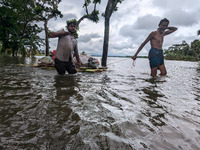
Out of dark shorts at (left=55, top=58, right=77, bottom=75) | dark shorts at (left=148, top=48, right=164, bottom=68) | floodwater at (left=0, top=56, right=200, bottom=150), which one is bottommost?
floodwater at (left=0, top=56, right=200, bottom=150)

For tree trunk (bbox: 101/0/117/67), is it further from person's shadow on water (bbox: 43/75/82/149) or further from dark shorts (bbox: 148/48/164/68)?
person's shadow on water (bbox: 43/75/82/149)

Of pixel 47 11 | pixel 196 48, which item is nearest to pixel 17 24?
pixel 47 11

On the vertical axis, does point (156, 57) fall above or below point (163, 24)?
below

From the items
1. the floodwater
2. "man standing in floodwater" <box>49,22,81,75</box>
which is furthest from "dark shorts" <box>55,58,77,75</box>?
the floodwater

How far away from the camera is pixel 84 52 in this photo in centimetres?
972

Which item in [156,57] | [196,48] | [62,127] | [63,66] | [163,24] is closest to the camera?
[62,127]

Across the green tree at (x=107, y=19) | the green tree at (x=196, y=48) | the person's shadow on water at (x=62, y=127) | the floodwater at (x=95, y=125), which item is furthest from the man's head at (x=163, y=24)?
the green tree at (x=196, y=48)

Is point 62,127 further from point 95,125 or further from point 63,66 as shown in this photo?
point 63,66

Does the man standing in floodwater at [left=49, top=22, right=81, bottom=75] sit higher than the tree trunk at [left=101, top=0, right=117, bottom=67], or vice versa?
the tree trunk at [left=101, top=0, right=117, bottom=67]

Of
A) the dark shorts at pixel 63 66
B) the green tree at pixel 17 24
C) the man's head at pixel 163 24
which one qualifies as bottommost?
the dark shorts at pixel 63 66

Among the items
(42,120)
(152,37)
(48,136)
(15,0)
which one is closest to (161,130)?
(48,136)

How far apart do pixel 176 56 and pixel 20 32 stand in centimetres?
8025

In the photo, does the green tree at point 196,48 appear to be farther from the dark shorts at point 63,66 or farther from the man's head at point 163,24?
the dark shorts at point 63,66

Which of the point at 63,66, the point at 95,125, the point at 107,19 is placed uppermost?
the point at 107,19
